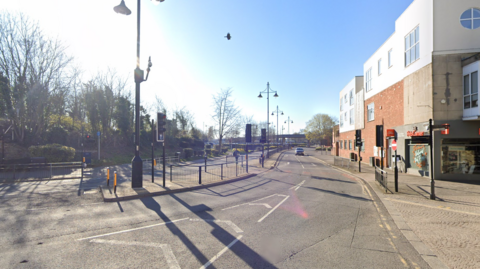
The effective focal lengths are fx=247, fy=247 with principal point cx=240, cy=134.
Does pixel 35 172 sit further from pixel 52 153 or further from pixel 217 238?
pixel 217 238

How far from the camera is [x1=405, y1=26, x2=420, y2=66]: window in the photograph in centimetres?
1770

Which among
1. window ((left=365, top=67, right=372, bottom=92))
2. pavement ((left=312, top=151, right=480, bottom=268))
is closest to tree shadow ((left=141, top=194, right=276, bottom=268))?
pavement ((left=312, top=151, right=480, bottom=268))

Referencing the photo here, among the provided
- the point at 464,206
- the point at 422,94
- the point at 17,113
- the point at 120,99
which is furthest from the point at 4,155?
the point at 422,94

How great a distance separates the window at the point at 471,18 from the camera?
15227mm

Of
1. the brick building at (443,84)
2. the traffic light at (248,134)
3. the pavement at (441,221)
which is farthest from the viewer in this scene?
the traffic light at (248,134)

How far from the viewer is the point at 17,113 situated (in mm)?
23062

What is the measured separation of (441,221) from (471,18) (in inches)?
598

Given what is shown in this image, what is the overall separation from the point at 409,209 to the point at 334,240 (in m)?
4.68

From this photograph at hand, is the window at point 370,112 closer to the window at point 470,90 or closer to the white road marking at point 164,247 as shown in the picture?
the window at point 470,90

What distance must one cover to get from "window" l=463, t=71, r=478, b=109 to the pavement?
16.6ft

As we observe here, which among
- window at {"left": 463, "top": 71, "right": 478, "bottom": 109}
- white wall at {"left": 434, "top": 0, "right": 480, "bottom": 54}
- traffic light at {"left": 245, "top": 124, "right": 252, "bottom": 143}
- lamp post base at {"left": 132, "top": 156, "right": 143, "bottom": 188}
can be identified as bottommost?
lamp post base at {"left": 132, "top": 156, "right": 143, "bottom": 188}

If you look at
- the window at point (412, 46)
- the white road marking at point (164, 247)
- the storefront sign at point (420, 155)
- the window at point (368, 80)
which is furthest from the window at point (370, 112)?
the white road marking at point (164, 247)

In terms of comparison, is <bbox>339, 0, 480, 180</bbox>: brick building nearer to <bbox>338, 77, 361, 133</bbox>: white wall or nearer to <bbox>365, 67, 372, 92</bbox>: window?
<bbox>365, 67, 372, 92</bbox>: window

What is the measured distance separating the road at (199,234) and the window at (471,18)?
45.6ft
